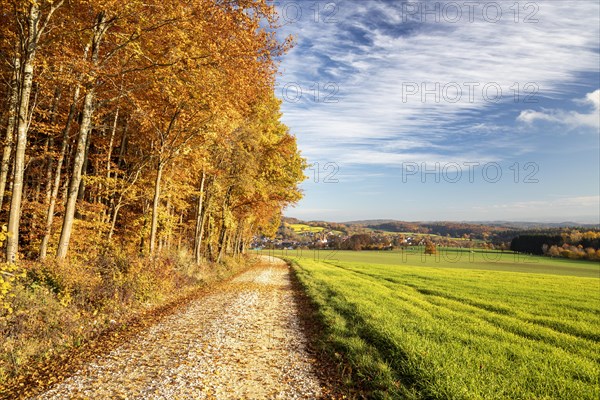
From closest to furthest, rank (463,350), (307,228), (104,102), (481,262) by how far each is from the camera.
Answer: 1. (463,350)
2. (104,102)
3. (481,262)
4. (307,228)

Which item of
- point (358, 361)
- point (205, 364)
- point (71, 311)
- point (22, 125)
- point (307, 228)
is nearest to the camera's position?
point (205, 364)

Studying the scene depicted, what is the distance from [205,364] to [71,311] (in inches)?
180

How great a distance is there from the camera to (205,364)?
6602 mm

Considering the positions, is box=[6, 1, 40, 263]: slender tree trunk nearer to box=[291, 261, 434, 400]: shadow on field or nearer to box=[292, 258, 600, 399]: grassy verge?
box=[291, 261, 434, 400]: shadow on field

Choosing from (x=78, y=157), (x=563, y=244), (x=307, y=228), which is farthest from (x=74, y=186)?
(x=307, y=228)

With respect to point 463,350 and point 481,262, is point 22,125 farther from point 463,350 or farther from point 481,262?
point 481,262

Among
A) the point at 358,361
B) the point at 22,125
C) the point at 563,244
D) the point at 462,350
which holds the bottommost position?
the point at 358,361

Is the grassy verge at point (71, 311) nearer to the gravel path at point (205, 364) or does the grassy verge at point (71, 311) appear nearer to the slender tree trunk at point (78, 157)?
the gravel path at point (205, 364)

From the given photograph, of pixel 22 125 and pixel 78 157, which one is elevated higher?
pixel 22 125

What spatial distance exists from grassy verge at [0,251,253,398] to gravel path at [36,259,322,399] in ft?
2.47

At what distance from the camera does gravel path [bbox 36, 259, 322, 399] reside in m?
5.49

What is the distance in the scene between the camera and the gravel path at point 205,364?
5.49m

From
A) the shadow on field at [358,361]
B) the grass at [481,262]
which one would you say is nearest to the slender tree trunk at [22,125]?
the shadow on field at [358,361]

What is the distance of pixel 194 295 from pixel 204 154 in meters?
8.02
